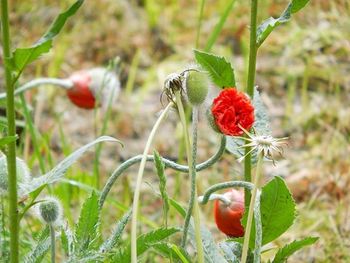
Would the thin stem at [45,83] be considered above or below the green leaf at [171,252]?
above

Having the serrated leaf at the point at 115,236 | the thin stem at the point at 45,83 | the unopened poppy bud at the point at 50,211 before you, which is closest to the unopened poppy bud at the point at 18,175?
the unopened poppy bud at the point at 50,211

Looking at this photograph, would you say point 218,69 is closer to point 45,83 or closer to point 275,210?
point 275,210

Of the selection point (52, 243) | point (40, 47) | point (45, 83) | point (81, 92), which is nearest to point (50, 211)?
point (52, 243)

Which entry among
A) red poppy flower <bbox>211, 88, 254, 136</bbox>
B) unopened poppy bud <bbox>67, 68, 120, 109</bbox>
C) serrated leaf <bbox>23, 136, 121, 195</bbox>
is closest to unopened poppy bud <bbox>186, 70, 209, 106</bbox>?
red poppy flower <bbox>211, 88, 254, 136</bbox>

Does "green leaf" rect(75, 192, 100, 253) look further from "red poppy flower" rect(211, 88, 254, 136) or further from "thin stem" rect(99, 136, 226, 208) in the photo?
"red poppy flower" rect(211, 88, 254, 136)

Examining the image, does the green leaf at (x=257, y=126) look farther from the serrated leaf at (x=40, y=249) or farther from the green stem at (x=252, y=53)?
the serrated leaf at (x=40, y=249)
